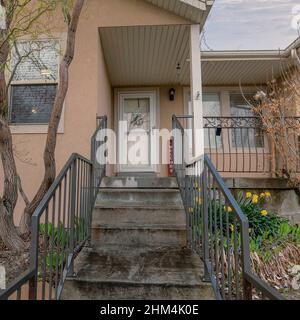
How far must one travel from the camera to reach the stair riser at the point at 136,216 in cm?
335

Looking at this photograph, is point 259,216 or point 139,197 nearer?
point 139,197

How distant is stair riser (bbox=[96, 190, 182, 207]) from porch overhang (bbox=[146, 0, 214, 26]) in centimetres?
258

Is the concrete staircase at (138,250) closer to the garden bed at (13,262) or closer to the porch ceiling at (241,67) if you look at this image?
the garden bed at (13,262)

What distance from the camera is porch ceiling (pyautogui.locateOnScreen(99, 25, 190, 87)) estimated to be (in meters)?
4.55

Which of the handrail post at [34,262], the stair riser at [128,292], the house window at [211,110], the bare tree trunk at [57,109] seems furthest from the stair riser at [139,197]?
the house window at [211,110]

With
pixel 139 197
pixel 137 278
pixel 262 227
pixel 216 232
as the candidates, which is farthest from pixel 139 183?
pixel 216 232

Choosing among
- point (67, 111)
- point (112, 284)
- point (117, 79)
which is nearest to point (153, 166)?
point (117, 79)

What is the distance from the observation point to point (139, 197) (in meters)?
3.74

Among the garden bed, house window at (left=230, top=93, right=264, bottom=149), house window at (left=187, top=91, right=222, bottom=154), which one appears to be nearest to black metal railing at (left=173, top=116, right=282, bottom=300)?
the garden bed

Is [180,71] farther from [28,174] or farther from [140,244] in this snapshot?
[140,244]

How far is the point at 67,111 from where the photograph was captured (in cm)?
428

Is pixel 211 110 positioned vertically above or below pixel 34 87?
above

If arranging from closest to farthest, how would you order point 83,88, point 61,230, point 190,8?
point 61,230, point 190,8, point 83,88

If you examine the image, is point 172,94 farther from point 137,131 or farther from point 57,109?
point 57,109
